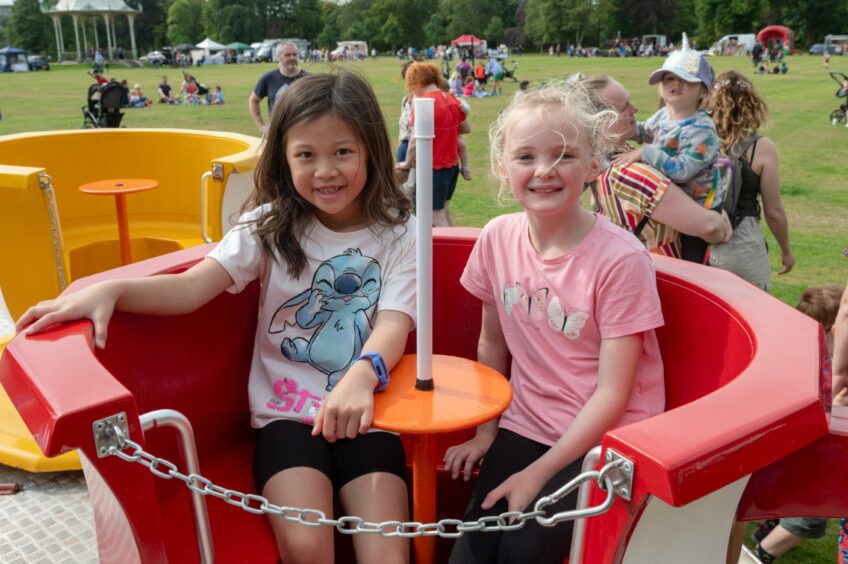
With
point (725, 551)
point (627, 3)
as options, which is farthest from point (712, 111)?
point (627, 3)

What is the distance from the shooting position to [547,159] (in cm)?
193

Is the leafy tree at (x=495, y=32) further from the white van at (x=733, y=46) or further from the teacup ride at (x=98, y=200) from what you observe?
the teacup ride at (x=98, y=200)

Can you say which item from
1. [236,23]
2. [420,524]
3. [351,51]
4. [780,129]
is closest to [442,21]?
[236,23]

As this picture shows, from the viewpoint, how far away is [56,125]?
1698cm

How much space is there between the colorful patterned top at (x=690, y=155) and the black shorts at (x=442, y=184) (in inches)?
143

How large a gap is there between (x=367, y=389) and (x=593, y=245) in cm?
68

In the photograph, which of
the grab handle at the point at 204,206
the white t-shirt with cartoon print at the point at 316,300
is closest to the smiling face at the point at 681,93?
the white t-shirt with cartoon print at the point at 316,300

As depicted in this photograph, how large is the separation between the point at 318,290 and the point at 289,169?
366mm

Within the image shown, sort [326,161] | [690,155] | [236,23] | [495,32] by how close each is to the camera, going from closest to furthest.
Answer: [326,161] → [690,155] → [495,32] → [236,23]

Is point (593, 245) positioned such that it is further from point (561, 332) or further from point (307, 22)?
point (307, 22)

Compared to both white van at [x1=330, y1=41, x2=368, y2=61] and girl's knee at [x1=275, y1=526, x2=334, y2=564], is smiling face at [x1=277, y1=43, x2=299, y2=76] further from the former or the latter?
white van at [x1=330, y1=41, x2=368, y2=61]

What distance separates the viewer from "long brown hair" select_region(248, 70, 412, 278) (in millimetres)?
2156

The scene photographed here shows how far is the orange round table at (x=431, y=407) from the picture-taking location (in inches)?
65.1

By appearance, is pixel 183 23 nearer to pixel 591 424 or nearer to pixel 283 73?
pixel 283 73
